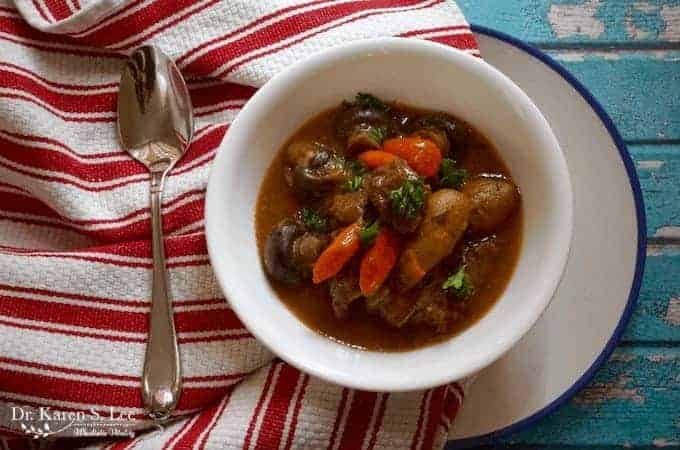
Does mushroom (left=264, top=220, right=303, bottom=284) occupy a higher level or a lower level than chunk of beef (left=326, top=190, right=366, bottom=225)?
lower

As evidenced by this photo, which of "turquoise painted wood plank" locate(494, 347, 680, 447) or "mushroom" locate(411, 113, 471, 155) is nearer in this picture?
"mushroom" locate(411, 113, 471, 155)

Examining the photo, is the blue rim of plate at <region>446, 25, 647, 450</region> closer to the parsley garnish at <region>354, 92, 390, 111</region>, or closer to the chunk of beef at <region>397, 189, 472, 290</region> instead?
the parsley garnish at <region>354, 92, 390, 111</region>

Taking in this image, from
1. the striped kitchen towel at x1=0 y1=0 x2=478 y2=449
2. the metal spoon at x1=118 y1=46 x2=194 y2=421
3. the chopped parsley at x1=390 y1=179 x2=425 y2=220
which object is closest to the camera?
the chopped parsley at x1=390 y1=179 x2=425 y2=220

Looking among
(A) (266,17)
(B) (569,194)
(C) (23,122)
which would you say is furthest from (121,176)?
(B) (569,194)

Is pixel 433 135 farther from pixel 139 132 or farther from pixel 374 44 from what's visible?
pixel 139 132

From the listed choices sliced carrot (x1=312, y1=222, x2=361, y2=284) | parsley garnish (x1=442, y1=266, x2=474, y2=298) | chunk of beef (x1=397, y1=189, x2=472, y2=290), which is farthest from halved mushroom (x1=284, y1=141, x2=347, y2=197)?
parsley garnish (x1=442, y1=266, x2=474, y2=298)

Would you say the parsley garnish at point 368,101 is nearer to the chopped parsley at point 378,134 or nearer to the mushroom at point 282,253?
the chopped parsley at point 378,134

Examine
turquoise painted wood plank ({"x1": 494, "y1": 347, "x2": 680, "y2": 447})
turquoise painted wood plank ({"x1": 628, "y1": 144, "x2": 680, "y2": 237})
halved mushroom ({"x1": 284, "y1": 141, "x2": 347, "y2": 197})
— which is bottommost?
turquoise painted wood plank ({"x1": 494, "y1": 347, "x2": 680, "y2": 447})
